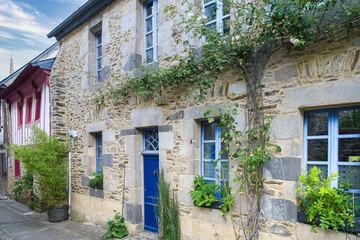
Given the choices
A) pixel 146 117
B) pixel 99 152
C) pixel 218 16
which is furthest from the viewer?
pixel 99 152

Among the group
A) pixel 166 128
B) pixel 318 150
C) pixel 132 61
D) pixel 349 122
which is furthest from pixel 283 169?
pixel 132 61

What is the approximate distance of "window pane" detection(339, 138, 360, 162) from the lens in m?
2.80

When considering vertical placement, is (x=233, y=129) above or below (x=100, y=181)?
above

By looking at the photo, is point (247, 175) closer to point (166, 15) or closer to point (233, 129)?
point (233, 129)

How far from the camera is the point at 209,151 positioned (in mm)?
4188

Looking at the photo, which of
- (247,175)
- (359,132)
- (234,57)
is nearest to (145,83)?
(234,57)

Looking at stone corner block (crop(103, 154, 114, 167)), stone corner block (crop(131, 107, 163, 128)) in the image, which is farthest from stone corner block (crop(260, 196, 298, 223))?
stone corner block (crop(103, 154, 114, 167))

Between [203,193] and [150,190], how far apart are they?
163cm

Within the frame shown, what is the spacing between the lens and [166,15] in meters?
4.66

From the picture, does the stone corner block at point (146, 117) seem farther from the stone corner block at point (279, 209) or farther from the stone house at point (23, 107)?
the stone house at point (23, 107)

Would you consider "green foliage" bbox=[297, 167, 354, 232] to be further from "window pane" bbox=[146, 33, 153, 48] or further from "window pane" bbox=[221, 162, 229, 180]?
"window pane" bbox=[146, 33, 153, 48]

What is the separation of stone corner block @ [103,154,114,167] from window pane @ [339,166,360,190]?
4.46 metres

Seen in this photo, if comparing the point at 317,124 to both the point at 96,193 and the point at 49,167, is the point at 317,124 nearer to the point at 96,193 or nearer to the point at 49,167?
the point at 96,193

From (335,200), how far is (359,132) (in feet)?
2.60
